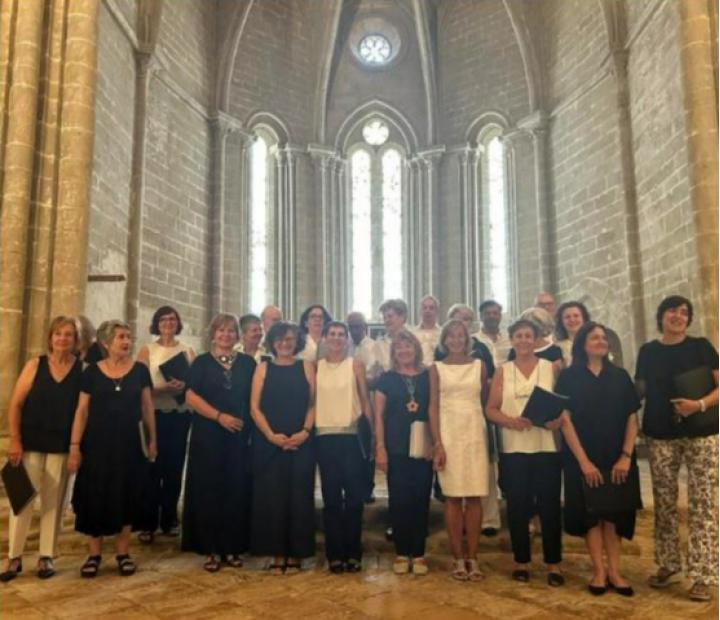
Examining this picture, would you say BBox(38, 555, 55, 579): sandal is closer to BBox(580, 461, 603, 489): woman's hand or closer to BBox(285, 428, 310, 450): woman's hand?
BBox(285, 428, 310, 450): woman's hand

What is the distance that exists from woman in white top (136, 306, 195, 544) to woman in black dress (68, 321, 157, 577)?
0.48 metres

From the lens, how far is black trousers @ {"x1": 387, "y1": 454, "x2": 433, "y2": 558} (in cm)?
398

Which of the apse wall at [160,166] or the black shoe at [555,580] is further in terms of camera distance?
the apse wall at [160,166]

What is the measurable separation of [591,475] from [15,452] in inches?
130

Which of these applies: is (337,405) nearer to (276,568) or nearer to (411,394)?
(411,394)

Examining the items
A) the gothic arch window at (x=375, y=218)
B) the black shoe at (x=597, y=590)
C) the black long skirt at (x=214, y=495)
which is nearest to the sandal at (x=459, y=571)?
the black shoe at (x=597, y=590)

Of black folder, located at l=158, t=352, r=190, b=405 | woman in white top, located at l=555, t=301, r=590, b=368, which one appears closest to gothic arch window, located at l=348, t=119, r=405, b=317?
woman in white top, located at l=555, t=301, r=590, b=368

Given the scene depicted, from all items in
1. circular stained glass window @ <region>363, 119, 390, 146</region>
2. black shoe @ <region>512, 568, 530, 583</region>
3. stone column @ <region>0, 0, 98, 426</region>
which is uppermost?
circular stained glass window @ <region>363, 119, 390, 146</region>

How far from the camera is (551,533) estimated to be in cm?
377

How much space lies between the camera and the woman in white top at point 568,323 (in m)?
4.60

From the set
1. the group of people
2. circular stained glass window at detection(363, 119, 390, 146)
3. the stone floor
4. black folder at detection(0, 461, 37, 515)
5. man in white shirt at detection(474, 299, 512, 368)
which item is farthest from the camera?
circular stained glass window at detection(363, 119, 390, 146)

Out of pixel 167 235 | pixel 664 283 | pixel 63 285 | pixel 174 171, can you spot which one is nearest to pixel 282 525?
pixel 63 285

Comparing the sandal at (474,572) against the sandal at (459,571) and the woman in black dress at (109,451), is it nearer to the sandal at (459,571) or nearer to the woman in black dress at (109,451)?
the sandal at (459,571)

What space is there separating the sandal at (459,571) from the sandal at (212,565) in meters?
1.44
